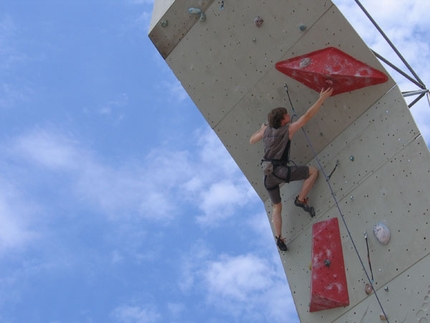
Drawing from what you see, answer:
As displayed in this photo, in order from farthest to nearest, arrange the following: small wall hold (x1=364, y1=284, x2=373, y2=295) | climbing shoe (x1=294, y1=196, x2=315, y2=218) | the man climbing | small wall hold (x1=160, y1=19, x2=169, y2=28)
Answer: small wall hold (x1=160, y1=19, x2=169, y2=28) → climbing shoe (x1=294, y1=196, x2=315, y2=218) → the man climbing → small wall hold (x1=364, y1=284, x2=373, y2=295)

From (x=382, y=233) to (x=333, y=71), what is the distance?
1.38m

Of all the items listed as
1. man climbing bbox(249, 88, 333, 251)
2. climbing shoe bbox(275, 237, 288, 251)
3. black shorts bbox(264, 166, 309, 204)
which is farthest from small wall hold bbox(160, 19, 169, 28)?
climbing shoe bbox(275, 237, 288, 251)

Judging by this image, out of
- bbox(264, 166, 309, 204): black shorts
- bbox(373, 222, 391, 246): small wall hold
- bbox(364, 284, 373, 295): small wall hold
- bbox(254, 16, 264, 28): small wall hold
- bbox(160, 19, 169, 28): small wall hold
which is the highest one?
bbox(160, 19, 169, 28): small wall hold

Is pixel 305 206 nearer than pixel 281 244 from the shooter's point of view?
Yes

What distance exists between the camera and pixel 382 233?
4996 mm

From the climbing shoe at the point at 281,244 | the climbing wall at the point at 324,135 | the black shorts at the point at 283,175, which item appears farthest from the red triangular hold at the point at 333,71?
the climbing shoe at the point at 281,244

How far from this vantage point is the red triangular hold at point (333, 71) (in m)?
5.38

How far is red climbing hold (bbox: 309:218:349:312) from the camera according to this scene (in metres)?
5.27

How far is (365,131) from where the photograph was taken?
5.43 metres

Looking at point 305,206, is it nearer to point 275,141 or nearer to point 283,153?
point 283,153

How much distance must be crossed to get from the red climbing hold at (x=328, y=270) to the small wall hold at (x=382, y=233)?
0.41 metres

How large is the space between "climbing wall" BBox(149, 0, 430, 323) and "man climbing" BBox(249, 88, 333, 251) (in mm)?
123

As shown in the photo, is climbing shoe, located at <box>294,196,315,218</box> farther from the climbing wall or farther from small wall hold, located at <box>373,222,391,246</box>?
small wall hold, located at <box>373,222,391,246</box>

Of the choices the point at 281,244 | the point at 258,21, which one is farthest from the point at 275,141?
the point at 258,21
